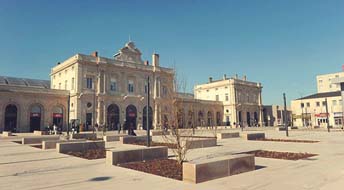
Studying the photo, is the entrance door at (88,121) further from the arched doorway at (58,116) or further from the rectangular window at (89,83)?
the rectangular window at (89,83)

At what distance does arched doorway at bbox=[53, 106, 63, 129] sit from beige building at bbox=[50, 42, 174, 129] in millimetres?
1821

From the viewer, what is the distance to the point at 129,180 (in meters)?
6.90

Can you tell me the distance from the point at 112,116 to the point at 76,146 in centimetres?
3402

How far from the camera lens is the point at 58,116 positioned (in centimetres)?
4369

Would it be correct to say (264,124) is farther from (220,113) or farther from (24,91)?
(24,91)

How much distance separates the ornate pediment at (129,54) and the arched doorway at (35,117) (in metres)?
18.1

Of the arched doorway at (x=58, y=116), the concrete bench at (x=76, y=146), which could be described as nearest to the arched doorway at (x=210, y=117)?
the arched doorway at (x=58, y=116)

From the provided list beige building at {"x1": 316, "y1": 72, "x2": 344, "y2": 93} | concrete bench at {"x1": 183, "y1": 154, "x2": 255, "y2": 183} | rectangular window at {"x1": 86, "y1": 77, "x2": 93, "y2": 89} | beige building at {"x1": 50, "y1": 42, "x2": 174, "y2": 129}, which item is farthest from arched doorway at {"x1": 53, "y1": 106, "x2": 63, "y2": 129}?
beige building at {"x1": 316, "y1": 72, "x2": 344, "y2": 93}

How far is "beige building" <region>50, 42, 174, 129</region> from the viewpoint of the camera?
146ft

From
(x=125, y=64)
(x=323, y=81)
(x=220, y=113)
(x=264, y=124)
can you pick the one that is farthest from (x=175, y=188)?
(x=323, y=81)

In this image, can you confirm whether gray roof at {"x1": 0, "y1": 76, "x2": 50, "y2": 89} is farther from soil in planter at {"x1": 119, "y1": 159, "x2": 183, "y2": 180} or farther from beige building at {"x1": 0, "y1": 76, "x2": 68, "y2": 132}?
soil in planter at {"x1": 119, "y1": 159, "x2": 183, "y2": 180}

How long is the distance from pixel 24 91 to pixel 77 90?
7.95 meters

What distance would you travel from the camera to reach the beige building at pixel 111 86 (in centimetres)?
4453

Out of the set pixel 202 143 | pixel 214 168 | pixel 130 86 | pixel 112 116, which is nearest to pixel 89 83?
pixel 112 116
